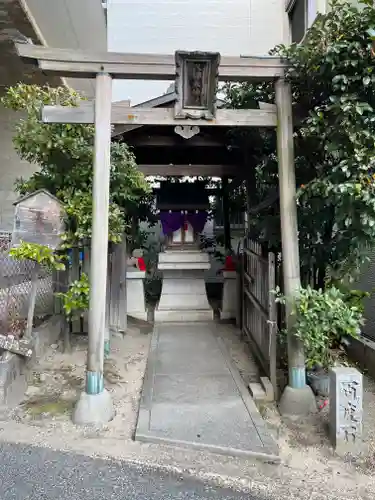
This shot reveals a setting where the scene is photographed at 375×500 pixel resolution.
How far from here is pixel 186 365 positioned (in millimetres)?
5418

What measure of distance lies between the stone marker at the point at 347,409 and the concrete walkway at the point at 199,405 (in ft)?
1.97

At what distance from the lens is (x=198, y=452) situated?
131 inches

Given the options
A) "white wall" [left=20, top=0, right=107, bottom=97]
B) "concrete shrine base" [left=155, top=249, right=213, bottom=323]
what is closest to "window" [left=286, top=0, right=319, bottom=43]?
"white wall" [left=20, top=0, right=107, bottom=97]

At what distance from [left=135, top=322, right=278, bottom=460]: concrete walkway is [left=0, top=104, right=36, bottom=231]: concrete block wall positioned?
27.4 ft

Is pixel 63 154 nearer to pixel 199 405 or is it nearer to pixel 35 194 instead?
pixel 35 194

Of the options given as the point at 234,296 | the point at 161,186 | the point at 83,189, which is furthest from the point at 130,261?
the point at 83,189

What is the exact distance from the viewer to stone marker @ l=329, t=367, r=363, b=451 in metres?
3.39

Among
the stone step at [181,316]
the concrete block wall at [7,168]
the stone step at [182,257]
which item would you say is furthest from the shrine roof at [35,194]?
the concrete block wall at [7,168]

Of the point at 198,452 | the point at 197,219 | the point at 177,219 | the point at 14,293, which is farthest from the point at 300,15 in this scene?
the point at 198,452

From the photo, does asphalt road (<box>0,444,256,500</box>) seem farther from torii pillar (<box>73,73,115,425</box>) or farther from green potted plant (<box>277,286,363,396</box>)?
green potted plant (<box>277,286,363,396</box>)

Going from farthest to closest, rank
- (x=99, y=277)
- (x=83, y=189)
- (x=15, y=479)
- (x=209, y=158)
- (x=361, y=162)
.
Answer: (x=209, y=158) < (x=83, y=189) < (x=99, y=277) < (x=361, y=162) < (x=15, y=479)

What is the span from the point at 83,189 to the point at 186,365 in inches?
110

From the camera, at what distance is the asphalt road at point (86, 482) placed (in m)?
2.74

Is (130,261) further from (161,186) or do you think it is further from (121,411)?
(121,411)
